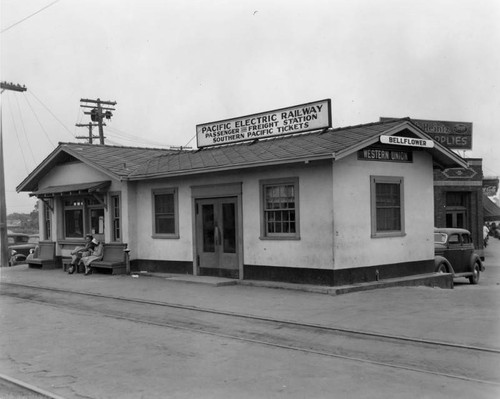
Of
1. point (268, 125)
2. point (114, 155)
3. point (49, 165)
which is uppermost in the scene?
point (268, 125)

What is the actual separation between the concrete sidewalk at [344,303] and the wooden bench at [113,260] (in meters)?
1.14

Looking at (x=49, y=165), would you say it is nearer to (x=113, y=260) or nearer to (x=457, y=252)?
(x=113, y=260)

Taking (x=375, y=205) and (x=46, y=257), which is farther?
(x=46, y=257)

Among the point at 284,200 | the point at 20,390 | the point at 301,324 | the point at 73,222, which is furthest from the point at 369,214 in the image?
the point at 73,222

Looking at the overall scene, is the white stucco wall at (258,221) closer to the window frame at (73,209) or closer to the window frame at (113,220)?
the window frame at (113,220)

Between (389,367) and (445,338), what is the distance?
69.5 inches

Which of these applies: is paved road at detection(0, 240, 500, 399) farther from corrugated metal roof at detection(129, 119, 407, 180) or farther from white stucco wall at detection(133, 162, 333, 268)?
corrugated metal roof at detection(129, 119, 407, 180)

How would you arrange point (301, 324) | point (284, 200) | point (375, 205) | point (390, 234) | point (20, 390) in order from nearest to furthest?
point (20, 390), point (301, 324), point (375, 205), point (284, 200), point (390, 234)

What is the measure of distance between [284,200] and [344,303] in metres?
3.47

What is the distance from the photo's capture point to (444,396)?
18.8ft

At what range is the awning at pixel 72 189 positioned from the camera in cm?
1906

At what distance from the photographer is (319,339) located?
8.64 metres

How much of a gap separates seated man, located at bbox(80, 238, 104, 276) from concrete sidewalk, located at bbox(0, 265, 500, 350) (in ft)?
5.67

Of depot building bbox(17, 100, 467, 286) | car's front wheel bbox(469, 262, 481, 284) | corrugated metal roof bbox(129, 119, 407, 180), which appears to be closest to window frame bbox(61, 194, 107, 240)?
depot building bbox(17, 100, 467, 286)
